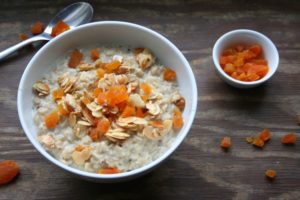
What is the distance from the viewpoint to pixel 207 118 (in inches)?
55.6

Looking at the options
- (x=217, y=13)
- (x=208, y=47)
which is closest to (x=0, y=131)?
(x=208, y=47)

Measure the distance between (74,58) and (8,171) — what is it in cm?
39

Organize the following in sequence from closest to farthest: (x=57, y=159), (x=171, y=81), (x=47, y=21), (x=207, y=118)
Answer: (x=57, y=159) → (x=171, y=81) → (x=207, y=118) → (x=47, y=21)

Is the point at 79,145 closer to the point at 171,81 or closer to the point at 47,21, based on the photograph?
the point at 171,81

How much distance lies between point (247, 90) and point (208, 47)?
7.8 inches

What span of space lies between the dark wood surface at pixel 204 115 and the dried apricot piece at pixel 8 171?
0.02m

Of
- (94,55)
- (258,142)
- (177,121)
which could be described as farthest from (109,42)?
(258,142)

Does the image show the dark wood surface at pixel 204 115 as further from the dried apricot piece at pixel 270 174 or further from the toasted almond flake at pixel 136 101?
the toasted almond flake at pixel 136 101

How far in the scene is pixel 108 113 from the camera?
121 centimetres

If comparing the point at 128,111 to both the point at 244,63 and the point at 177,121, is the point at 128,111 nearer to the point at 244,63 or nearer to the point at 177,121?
the point at 177,121

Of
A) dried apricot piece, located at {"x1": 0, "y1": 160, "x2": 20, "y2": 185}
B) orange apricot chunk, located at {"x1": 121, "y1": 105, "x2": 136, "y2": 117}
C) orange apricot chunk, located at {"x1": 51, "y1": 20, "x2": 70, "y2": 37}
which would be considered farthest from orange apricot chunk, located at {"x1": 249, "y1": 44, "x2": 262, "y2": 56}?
dried apricot piece, located at {"x1": 0, "y1": 160, "x2": 20, "y2": 185}

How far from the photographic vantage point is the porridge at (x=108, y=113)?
117 cm

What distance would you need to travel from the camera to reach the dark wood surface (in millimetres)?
1329

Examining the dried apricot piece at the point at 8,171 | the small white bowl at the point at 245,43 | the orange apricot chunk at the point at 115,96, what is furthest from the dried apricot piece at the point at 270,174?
the dried apricot piece at the point at 8,171
